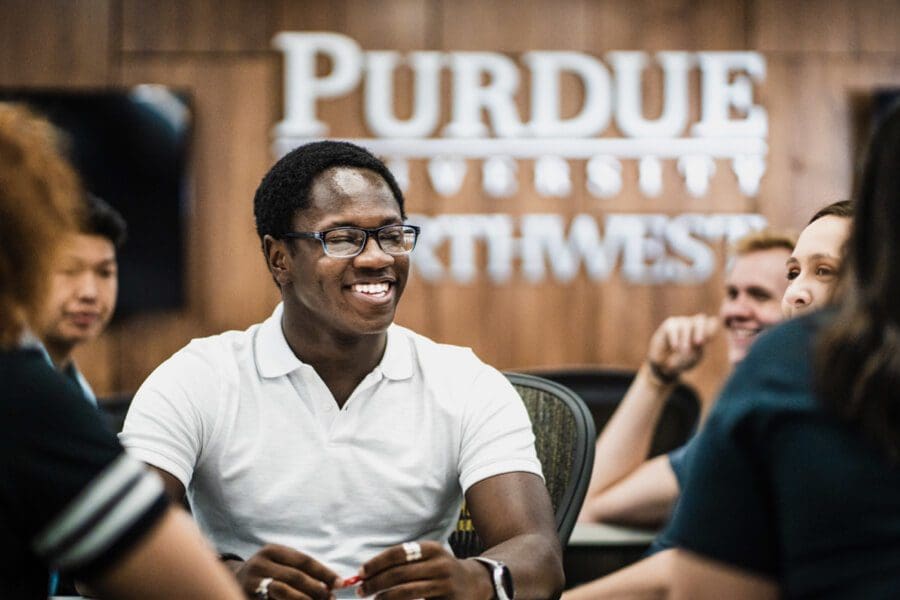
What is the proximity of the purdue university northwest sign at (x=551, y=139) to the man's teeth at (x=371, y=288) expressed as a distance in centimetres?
263

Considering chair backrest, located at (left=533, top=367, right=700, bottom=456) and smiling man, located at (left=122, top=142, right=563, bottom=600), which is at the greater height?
smiling man, located at (left=122, top=142, right=563, bottom=600)

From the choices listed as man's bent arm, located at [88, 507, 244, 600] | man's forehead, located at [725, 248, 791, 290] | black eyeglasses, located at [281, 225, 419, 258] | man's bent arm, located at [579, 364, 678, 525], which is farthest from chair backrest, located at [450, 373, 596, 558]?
man's forehead, located at [725, 248, 791, 290]

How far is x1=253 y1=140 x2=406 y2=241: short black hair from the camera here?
1.95m

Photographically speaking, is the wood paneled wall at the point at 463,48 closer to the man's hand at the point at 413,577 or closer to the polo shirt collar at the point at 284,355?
the polo shirt collar at the point at 284,355

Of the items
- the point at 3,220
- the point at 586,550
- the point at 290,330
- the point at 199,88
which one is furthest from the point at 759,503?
the point at 199,88

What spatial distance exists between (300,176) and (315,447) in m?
0.50

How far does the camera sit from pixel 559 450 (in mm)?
1982

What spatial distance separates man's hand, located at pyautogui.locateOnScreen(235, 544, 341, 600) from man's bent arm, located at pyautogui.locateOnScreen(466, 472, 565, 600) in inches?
8.9

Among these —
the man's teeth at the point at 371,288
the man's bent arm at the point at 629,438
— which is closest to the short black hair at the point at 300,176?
the man's teeth at the point at 371,288

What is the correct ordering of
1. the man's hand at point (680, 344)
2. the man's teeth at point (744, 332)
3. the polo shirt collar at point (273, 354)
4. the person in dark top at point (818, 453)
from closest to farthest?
the person in dark top at point (818, 453) < the polo shirt collar at point (273, 354) < the man's hand at point (680, 344) < the man's teeth at point (744, 332)

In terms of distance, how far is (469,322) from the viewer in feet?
15.0

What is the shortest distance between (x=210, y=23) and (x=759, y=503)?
4.04 metres

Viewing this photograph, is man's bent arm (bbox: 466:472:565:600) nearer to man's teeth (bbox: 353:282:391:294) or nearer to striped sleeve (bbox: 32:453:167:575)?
man's teeth (bbox: 353:282:391:294)

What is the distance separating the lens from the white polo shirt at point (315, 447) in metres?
1.71
